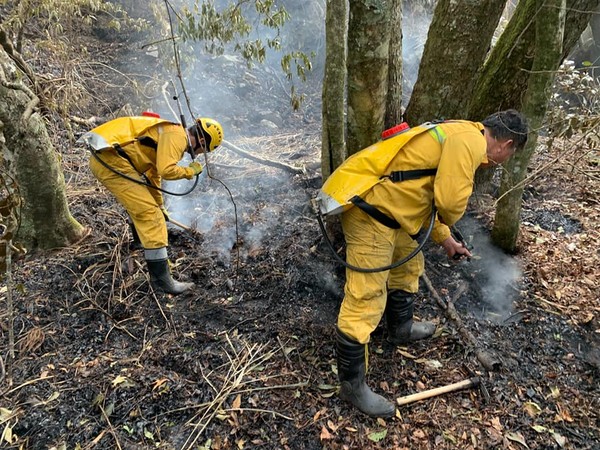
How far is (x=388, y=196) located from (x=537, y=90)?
5.29ft

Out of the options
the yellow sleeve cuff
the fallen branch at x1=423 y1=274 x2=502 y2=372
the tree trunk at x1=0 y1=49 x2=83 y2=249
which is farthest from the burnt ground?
the yellow sleeve cuff

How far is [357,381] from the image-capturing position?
287cm

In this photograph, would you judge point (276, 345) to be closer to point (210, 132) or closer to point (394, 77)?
point (210, 132)

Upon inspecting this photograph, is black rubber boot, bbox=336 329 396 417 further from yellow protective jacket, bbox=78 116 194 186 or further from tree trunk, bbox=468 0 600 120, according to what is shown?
tree trunk, bbox=468 0 600 120

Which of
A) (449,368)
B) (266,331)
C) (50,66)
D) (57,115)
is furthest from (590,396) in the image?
(50,66)

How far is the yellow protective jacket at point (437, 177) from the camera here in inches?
101

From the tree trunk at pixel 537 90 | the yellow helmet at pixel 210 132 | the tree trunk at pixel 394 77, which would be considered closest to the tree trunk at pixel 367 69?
the tree trunk at pixel 394 77

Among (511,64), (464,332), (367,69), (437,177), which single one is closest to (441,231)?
(437,177)

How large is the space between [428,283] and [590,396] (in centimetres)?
140

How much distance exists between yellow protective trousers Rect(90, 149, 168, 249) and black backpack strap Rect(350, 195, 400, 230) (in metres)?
2.05

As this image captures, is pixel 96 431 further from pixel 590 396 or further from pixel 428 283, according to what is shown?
pixel 590 396

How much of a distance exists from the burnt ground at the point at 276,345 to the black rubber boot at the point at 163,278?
0.08 metres

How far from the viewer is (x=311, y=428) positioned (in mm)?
2797

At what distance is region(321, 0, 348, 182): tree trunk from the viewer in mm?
3289
